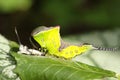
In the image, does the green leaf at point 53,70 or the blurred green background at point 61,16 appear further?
the blurred green background at point 61,16

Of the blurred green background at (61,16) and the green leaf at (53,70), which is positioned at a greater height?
the blurred green background at (61,16)

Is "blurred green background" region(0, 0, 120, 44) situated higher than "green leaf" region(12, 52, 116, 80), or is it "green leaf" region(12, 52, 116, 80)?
"blurred green background" region(0, 0, 120, 44)

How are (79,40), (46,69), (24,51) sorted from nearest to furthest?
(46,69) → (24,51) → (79,40)

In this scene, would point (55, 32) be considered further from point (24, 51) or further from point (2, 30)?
Result: point (2, 30)

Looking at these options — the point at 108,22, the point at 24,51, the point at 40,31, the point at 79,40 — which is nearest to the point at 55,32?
the point at 40,31

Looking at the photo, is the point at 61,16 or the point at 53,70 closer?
the point at 53,70
